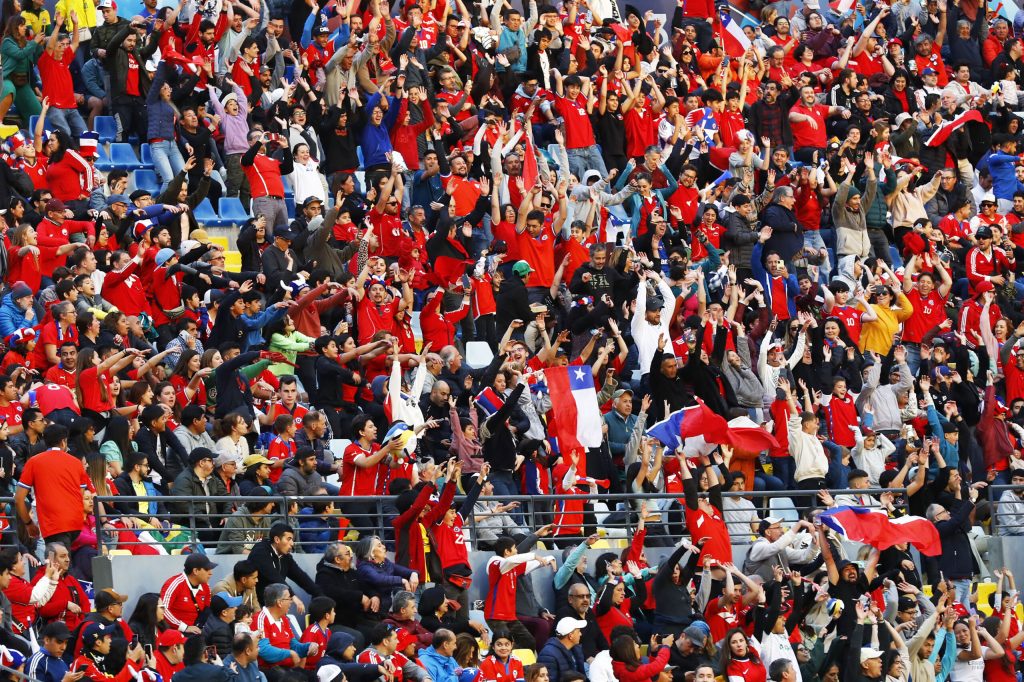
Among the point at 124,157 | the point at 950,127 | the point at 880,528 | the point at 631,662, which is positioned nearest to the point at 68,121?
the point at 124,157

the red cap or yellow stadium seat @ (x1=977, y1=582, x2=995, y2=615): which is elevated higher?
the red cap

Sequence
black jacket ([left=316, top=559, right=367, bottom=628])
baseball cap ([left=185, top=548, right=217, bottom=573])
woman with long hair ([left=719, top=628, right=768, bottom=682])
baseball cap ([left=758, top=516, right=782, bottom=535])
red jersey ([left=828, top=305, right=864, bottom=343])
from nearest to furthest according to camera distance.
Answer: baseball cap ([left=185, top=548, right=217, bottom=573])
black jacket ([left=316, top=559, right=367, bottom=628])
woman with long hair ([left=719, top=628, right=768, bottom=682])
baseball cap ([left=758, top=516, right=782, bottom=535])
red jersey ([left=828, top=305, right=864, bottom=343])

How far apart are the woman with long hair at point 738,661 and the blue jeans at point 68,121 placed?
831 centimetres

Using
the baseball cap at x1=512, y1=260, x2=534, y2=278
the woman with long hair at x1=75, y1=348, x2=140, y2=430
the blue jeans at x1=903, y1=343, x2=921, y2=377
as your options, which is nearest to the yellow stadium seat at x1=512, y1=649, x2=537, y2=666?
the woman with long hair at x1=75, y1=348, x2=140, y2=430

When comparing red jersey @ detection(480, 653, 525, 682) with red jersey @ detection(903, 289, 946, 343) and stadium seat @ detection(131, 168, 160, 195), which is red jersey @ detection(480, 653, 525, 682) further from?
red jersey @ detection(903, 289, 946, 343)

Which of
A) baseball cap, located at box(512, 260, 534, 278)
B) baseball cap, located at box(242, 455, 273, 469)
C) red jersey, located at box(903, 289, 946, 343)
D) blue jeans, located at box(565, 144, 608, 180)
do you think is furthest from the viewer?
blue jeans, located at box(565, 144, 608, 180)

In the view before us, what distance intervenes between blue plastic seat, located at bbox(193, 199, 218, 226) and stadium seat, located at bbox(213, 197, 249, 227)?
4 centimetres

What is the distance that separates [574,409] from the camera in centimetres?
2055

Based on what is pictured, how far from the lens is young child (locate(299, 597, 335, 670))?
16578 millimetres

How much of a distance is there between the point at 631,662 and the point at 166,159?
8256 millimetres

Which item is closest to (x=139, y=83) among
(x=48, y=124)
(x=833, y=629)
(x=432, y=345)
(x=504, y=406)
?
(x=48, y=124)

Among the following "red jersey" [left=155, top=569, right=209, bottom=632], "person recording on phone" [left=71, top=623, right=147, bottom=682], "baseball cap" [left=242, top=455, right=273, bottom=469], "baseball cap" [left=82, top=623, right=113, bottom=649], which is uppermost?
"baseball cap" [left=242, top=455, right=273, bottom=469]

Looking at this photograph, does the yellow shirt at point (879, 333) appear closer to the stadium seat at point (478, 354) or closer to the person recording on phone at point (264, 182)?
the stadium seat at point (478, 354)

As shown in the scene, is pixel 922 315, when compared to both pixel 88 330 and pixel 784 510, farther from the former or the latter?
pixel 88 330
